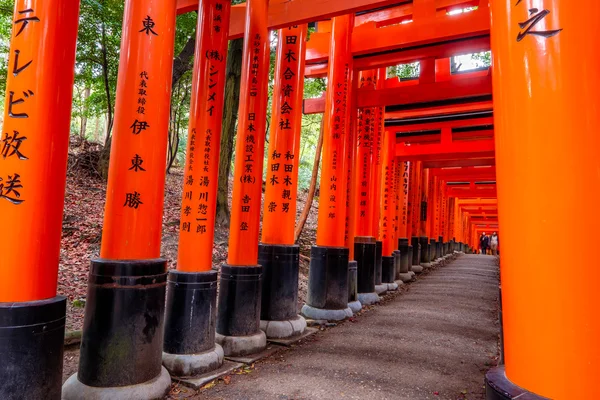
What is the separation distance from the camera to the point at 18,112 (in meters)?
2.42

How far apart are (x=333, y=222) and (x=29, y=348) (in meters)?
4.82

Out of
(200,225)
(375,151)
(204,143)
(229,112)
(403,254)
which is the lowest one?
(403,254)

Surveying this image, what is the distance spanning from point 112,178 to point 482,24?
18.3 ft

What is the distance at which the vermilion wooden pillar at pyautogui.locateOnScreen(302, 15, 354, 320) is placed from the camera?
6602mm

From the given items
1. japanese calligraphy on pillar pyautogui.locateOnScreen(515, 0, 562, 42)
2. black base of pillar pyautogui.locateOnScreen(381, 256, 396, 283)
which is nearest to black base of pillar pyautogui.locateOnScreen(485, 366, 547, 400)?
japanese calligraphy on pillar pyautogui.locateOnScreen(515, 0, 562, 42)

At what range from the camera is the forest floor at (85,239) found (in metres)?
6.18

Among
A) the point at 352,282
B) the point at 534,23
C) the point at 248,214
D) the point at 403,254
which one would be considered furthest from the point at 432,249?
the point at 534,23

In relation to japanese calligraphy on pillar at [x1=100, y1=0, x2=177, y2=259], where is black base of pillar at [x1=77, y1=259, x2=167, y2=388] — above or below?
below

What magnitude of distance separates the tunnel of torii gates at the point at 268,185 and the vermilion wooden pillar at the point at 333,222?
0.03m

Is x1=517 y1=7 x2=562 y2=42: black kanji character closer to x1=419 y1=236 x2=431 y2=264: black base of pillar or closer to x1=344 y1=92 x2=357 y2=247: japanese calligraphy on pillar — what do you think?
x1=344 y1=92 x2=357 y2=247: japanese calligraphy on pillar

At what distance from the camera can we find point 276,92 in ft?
18.8

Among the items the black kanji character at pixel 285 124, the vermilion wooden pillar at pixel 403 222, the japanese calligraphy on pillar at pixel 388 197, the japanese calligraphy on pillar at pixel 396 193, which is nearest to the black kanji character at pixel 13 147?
the black kanji character at pixel 285 124

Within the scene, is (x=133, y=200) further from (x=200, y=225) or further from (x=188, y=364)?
(x=188, y=364)

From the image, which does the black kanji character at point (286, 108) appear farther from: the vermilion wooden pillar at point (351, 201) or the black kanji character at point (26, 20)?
the black kanji character at point (26, 20)
